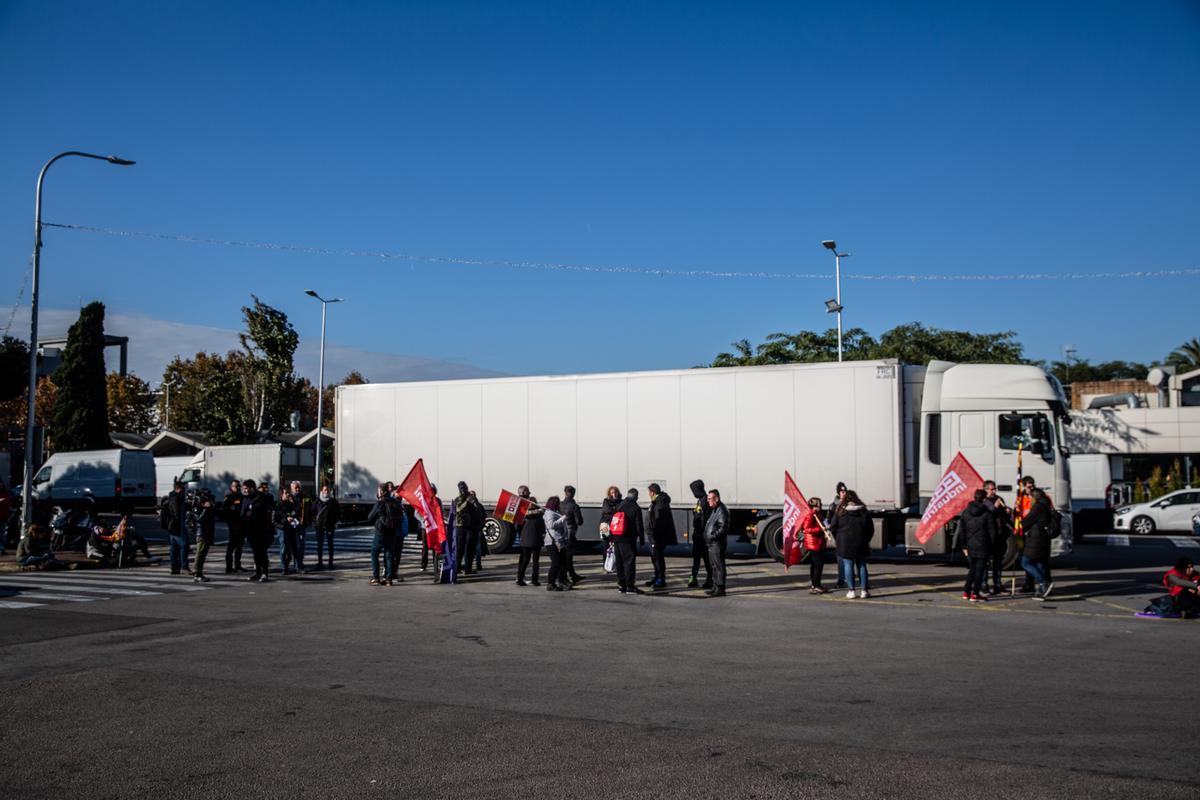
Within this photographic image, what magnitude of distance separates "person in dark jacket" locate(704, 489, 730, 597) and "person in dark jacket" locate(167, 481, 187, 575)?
9534mm

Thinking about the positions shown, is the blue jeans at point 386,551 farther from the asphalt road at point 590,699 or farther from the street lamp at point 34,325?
the street lamp at point 34,325

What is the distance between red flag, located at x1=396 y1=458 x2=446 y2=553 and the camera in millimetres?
17672

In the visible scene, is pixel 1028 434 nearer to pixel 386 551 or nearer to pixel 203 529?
pixel 386 551

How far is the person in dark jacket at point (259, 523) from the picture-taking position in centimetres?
1759

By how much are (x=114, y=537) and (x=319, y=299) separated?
88.2 ft

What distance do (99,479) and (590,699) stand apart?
34125 mm

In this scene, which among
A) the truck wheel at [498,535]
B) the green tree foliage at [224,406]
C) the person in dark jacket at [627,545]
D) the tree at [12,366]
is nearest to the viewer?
the person in dark jacket at [627,545]

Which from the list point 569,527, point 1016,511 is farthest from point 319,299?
point 1016,511

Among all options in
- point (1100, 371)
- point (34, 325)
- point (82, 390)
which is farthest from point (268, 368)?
point (1100, 371)

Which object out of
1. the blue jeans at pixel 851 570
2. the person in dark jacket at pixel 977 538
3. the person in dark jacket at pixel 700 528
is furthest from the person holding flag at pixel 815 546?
the person in dark jacket at pixel 977 538

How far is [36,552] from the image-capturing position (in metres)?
20.2

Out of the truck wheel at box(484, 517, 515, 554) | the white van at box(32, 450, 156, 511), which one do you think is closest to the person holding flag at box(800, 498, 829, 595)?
the truck wheel at box(484, 517, 515, 554)

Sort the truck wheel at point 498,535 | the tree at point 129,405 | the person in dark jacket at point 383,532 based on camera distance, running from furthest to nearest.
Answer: the tree at point 129,405, the truck wheel at point 498,535, the person in dark jacket at point 383,532

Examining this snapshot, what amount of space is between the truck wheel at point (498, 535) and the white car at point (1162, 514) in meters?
19.4
